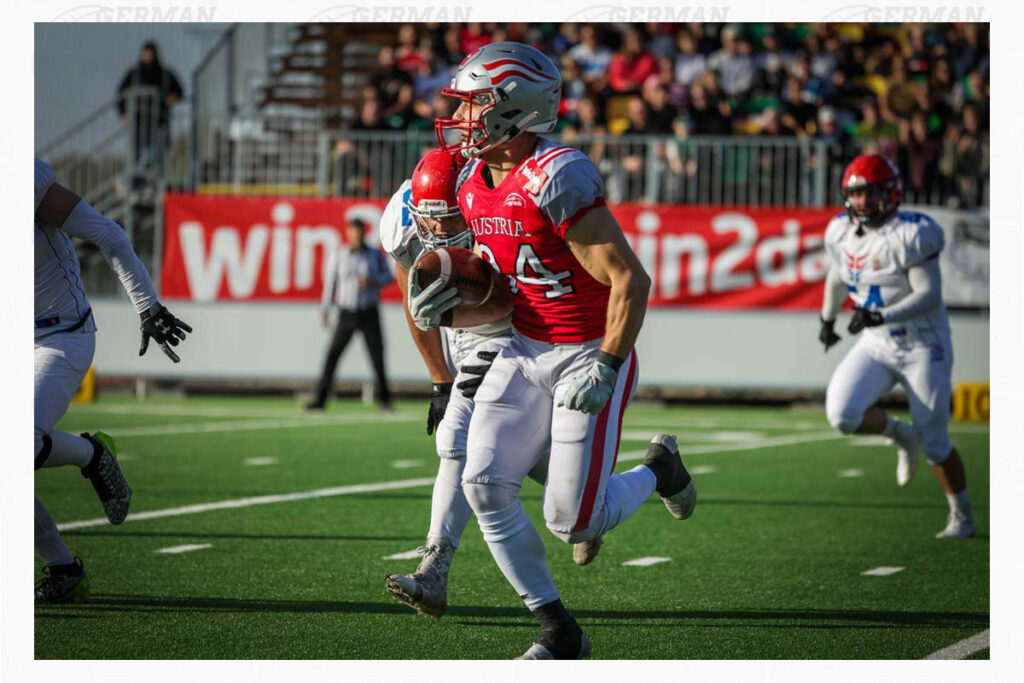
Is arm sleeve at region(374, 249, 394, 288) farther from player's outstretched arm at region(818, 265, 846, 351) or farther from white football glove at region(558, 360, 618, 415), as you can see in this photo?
white football glove at region(558, 360, 618, 415)

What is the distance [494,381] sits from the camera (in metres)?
4.03

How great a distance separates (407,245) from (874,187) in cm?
283

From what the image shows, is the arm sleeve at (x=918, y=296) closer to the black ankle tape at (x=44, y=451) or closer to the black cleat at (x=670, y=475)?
the black cleat at (x=670, y=475)

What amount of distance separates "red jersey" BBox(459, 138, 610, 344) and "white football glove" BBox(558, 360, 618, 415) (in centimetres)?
22

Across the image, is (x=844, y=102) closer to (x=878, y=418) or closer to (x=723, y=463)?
(x=723, y=463)

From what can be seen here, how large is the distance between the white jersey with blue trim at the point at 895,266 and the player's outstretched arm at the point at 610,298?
10.3 ft

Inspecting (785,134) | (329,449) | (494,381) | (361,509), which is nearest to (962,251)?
(785,134)

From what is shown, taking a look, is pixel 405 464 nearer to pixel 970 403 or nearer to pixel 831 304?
pixel 831 304

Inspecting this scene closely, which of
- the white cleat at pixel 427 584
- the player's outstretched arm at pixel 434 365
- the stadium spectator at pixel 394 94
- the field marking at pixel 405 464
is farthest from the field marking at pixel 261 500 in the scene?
the stadium spectator at pixel 394 94

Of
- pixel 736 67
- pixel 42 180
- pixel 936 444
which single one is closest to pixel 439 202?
pixel 42 180

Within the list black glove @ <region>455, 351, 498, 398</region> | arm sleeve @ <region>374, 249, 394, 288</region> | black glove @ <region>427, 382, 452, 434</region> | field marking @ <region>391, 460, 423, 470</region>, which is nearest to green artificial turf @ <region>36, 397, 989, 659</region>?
field marking @ <region>391, 460, 423, 470</region>

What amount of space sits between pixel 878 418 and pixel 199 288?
27.5 ft

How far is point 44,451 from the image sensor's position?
455 cm

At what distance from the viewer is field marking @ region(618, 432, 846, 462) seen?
30.1 ft
